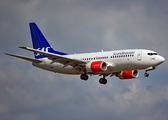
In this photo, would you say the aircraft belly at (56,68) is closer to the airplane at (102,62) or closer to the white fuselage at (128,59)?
the airplane at (102,62)

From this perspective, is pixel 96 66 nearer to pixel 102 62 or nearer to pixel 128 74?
pixel 102 62

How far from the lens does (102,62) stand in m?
58.7

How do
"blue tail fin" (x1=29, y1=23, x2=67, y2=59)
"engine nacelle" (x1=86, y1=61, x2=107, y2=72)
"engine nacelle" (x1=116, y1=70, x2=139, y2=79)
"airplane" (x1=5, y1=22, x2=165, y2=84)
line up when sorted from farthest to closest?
"blue tail fin" (x1=29, y1=23, x2=67, y2=59) < "engine nacelle" (x1=116, y1=70, x2=139, y2=79) < "engine nacelle" (x1=86, y1=61, x2=107, y2=72) < "airplane" (x1=5, y1=22, x2=165, y2=84)

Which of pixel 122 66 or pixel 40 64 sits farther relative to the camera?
pixel 40 64

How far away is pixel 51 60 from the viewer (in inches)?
2562

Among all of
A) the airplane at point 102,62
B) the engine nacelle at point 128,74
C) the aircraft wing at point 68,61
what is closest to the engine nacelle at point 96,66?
the airplane at point 102,62

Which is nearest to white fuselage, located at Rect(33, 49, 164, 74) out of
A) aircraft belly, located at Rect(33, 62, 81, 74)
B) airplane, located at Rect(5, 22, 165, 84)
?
airplane, located at Rect(5, 22, 165, 84)

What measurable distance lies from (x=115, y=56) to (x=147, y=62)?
227 inches

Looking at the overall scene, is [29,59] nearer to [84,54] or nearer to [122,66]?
[84,54]

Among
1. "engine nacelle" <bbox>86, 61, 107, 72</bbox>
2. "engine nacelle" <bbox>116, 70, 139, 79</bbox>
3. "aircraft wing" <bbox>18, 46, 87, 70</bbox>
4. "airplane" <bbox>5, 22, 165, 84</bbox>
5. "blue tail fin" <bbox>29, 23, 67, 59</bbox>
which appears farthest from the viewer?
"blue tail fin" <bbox>29, 23, 67, 59</bbox>

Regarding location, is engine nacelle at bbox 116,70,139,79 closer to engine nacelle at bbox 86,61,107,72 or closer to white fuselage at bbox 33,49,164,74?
white fuselage at bbox 33,49,164,74

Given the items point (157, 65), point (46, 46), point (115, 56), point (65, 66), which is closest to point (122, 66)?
point (115, 56)

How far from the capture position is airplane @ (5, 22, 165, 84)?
2259 inches

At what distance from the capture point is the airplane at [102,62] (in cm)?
5738
